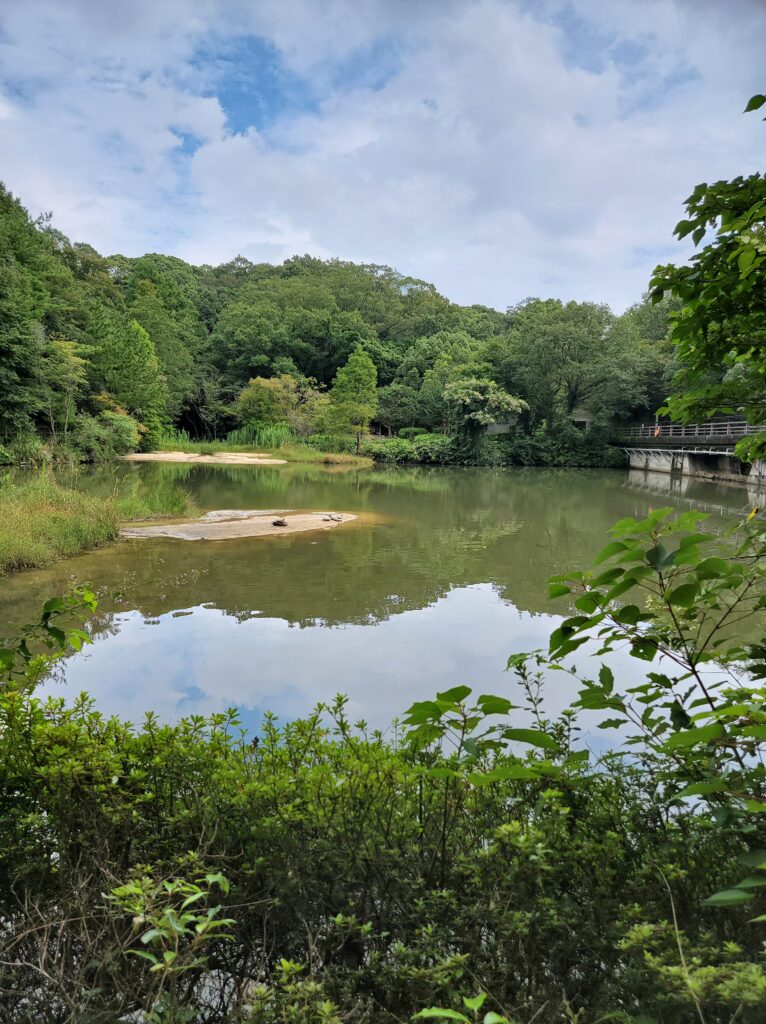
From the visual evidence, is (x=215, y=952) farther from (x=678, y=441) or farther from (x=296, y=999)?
(x=678, y=441)

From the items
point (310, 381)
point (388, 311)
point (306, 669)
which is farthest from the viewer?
point (388, 311)

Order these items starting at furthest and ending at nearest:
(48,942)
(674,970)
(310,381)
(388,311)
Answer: (388,311) → (310,381) → (48,942) → (674,970)

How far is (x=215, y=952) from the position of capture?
1.20 m

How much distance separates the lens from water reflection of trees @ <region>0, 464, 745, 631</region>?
627 cm

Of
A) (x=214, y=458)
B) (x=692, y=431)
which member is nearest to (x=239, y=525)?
(x=214, y=458)

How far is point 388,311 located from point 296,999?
48169 millimetres

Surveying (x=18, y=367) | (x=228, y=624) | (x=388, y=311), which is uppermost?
(x=388, y=311)

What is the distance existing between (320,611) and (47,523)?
4459 mm

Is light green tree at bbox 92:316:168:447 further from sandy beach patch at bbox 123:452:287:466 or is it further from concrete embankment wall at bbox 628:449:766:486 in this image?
concrete embankment wall at bbox 628:449:766:486

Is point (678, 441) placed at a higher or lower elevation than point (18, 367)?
lower

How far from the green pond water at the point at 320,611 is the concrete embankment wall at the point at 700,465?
877cm

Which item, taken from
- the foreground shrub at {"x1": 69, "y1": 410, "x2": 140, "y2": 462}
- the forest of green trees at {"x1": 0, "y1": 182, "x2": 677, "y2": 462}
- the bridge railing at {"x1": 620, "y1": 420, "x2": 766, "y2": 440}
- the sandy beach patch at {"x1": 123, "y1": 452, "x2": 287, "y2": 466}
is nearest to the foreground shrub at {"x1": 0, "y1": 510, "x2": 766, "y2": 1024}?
the forest of green trees at {"x1": 0, "y1": 182, "x2": 677, "y2": 462}

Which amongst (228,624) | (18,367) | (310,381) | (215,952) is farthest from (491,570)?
(310,381)

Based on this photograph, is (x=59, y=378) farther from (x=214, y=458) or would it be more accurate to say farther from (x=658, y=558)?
(x=658, y=558)
